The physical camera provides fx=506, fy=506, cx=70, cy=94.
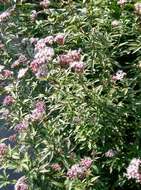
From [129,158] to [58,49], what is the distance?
1359 millimetres

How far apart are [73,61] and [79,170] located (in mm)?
880

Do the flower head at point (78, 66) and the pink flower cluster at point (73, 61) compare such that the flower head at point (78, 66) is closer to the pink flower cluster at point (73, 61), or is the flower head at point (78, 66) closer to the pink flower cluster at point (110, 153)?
the pink flower cluster at point (73, 61)

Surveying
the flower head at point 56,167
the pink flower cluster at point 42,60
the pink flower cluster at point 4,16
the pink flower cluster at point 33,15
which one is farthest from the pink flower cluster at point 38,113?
the pink flower cluster at point 33,15

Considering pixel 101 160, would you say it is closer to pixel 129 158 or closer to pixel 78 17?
pixel 129 158

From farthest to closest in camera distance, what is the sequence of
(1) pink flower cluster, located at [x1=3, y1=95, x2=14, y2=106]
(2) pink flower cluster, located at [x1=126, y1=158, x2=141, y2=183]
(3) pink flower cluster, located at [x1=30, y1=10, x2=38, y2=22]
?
(3) pink flower cluster, located at [x1=30, y1=10, x2=38, y2=22], (1) pink flower cluster, located at [x1=3, y1=95, x2=14, y2=106], (2) pink flower cluster, located at [x1=126, y1=158, x2=141, y2=183]

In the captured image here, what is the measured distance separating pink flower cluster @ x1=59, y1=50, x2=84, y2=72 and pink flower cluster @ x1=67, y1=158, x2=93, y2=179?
27.0 inches

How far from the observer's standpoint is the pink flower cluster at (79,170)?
3549mm

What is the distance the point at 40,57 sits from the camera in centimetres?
397

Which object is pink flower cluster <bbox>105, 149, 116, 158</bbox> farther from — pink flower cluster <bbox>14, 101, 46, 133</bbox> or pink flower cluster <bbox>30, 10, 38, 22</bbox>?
pink flower cluster <bbox>30, 10, 38, 22</bbox>

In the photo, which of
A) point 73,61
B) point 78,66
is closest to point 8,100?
point 73,61

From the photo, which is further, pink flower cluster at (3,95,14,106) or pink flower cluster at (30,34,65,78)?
pink flower cluster at (3,95,14,106)

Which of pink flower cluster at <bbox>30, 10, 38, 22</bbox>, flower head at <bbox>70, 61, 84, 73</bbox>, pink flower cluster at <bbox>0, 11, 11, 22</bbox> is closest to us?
flower head at <bbox>70, 61, 84, 73</bbox>

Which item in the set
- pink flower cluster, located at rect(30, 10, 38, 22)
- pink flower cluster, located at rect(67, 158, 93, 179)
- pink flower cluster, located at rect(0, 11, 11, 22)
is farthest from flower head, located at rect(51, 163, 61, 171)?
pink flower cluster, located at rect(30, 10, 38, 22)

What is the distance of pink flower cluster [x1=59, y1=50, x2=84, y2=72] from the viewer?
3.75m
